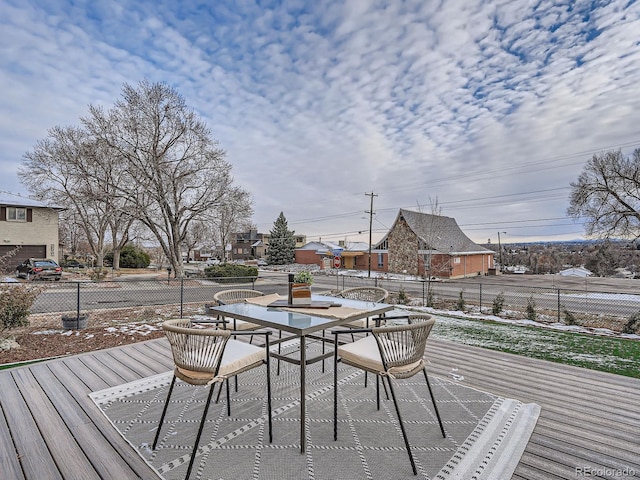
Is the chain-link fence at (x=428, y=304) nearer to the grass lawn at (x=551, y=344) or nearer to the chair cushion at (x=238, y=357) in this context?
the grass lawn at (x=551, y=344)

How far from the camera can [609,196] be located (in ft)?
40.9

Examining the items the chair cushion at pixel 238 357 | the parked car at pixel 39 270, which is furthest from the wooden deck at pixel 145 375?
the parked car at pixel 39 270

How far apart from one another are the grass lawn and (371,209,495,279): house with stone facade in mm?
15820

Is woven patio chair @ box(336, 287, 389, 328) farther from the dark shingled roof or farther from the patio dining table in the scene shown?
the dark shingled roof

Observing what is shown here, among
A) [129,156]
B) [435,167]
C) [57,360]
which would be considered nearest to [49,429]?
[57,360]

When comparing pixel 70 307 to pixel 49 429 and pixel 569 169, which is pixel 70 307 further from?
pixel 569 169

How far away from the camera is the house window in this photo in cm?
1663

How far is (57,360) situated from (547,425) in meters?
4.77

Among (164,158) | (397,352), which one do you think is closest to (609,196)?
(397,352)

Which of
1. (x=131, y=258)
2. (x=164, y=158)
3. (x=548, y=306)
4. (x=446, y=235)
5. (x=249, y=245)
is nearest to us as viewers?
(x=548, y=306)

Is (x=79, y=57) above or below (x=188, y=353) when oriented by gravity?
above

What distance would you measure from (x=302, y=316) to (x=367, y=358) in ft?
2.06

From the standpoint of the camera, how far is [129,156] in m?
14.6

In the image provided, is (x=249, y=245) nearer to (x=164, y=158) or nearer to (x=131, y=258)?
(x=131, y=258)
